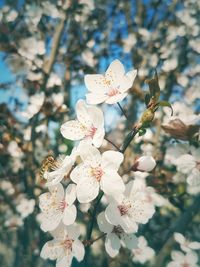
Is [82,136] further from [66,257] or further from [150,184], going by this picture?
[150,184]

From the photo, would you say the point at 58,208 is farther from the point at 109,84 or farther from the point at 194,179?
the point at 194,179

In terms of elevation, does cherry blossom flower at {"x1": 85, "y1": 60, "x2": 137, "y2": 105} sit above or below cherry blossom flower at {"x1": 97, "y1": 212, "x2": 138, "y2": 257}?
above

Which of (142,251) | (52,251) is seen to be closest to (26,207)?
(142,251)

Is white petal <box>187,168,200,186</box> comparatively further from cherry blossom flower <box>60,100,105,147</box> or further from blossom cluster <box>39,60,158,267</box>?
cherry blossom flower <box>60,100,105,147</box>

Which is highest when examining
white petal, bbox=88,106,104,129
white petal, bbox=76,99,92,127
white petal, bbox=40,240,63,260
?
white petal, bbox=88,106,104,129

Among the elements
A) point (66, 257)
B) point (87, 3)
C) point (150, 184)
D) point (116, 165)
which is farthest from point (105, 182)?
point (87, 3)

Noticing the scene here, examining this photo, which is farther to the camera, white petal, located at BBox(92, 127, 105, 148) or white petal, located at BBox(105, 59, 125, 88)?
white petal, located at BBox(105, 59, 125, 88)

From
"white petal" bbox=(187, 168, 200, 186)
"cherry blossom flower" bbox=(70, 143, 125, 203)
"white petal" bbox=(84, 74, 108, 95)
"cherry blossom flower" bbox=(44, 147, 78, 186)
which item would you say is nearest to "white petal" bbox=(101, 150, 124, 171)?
"cherry blossom flower" bbox=(70, 143, 125, 203)

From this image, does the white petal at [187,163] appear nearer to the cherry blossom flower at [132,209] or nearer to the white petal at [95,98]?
the cherry blossom flower at [132,209]
